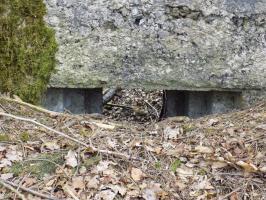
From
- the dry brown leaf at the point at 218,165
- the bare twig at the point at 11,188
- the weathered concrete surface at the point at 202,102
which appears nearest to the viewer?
the bare twig at the point at 11,188

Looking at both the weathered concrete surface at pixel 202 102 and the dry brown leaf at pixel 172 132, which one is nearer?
the dry brown leaf at pixel 172 132

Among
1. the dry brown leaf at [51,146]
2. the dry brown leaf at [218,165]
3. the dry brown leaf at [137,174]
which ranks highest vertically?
the dry brown leaf at [51,146]

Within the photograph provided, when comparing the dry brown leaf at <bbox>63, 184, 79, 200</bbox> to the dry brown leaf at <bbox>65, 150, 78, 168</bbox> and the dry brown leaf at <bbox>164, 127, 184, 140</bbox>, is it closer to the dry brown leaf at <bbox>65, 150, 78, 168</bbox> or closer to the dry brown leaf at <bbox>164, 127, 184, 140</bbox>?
the dry brown leaf at <bbox>65, 150, 78, 168</bbox>

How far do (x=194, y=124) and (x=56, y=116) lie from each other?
1097 millimetres

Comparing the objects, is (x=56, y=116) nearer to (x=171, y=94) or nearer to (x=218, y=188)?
(x=218, y=188)

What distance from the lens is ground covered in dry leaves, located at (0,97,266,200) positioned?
10.9 ft

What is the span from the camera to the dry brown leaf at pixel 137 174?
3.40m

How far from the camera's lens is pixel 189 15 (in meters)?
5.32

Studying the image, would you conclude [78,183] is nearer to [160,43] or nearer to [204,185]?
[204,185]

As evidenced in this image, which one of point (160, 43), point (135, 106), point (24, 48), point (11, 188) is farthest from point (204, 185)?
point (135, 106)

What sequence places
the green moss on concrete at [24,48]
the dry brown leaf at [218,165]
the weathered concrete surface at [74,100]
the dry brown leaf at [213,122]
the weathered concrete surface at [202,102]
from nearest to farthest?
the dry brown leaf at [218,165], the green moss on concrete at [24,48], the dry brown leaf at [213,122], the weathered concrete surface at [74,100], the weathered concrete surface at [202,102]

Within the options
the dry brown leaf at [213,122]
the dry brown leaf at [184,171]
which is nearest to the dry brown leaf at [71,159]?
the dry brown leaf at [184,171]

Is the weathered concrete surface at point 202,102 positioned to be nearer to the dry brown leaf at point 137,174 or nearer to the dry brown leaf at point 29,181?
the dry brown leaf at point 137,174

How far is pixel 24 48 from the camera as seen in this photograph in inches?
177
